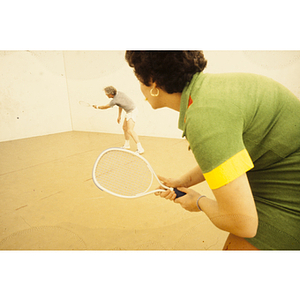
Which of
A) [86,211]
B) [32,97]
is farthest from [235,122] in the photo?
[32,97]

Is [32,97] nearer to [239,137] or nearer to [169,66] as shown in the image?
[169,66]

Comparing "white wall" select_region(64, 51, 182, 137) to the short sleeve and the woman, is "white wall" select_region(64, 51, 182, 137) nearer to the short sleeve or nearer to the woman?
the woman

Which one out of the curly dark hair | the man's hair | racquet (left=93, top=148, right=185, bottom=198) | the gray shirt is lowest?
racquet (left=93, top=148, right=185, bottom=198)

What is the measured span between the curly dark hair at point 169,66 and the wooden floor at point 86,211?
2.37ft

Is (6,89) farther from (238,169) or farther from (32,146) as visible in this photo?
(238,169)

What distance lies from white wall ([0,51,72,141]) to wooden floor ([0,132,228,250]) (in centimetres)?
16

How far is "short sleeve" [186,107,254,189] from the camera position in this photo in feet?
1.71

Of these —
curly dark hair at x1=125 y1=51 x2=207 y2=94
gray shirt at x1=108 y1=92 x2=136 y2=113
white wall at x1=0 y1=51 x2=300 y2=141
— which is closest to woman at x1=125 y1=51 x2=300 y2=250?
curly dark hair at x1=125 y1=51 x2=207 y2=94

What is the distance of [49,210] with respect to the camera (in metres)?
1.47

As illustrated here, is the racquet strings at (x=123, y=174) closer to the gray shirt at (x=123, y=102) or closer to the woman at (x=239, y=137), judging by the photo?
the gray shirt at (x=123, y=102)

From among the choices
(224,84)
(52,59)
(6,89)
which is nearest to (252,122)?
(224,84)

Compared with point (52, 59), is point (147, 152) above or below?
below

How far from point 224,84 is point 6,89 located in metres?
1.68

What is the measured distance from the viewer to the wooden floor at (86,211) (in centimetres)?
114
